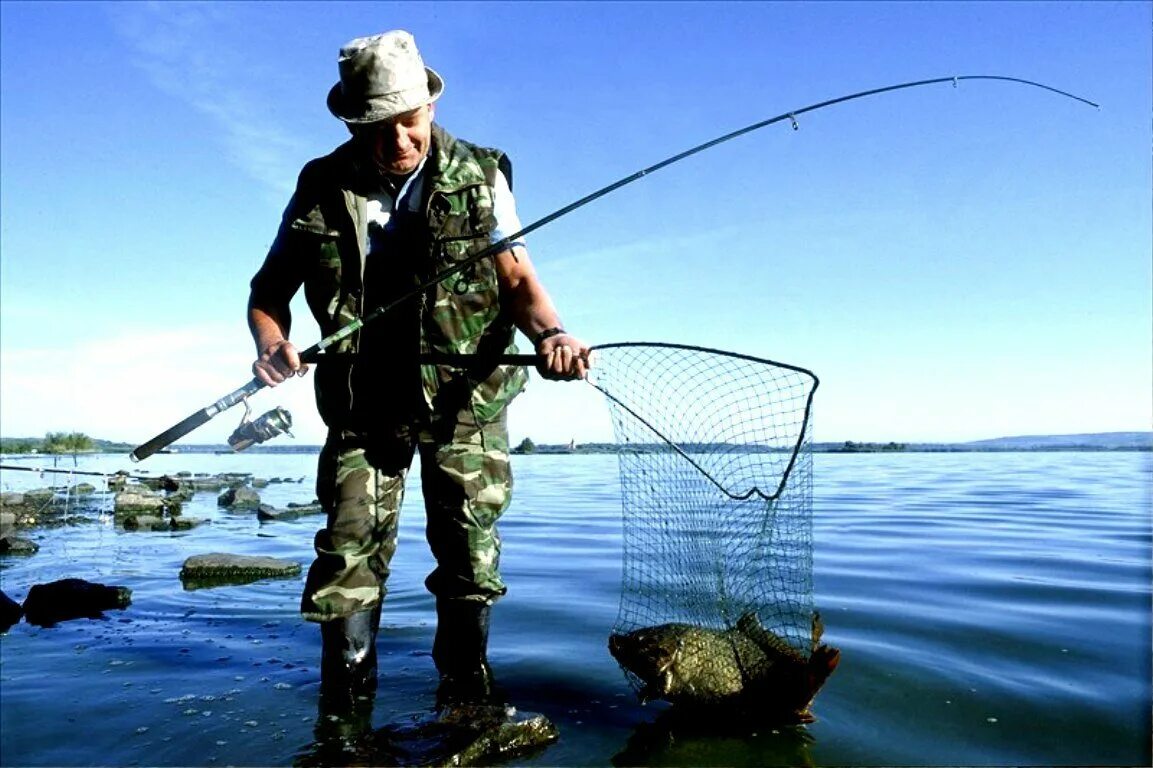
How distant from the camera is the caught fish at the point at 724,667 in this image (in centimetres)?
377

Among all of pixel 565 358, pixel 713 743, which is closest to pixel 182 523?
pixel 565 358

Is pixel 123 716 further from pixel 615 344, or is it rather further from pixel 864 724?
pixel 864 724

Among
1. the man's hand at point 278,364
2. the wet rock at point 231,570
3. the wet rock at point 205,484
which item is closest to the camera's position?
the man's hand at point 278,364

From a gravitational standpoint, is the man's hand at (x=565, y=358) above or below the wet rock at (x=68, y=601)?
above

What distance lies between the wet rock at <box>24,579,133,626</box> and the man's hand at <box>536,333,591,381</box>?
415 centimetres

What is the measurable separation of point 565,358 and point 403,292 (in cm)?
87

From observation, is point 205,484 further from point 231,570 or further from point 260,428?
point 260,428

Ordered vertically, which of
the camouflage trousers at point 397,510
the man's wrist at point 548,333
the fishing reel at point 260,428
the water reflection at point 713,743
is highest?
the man's wrist at point 548,333

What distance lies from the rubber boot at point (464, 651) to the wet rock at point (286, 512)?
1016cm

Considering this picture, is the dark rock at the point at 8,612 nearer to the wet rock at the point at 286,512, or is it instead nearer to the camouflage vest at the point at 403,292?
the camouflage vest at the point at 403,292

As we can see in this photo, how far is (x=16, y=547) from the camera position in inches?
367

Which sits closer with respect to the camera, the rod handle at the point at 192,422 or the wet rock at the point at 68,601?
the rod handle at the point at 192,422

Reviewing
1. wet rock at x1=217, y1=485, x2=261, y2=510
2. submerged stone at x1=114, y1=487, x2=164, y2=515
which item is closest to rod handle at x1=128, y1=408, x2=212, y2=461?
submerged stone at x1=114, y1=487, x2=164, y2=515

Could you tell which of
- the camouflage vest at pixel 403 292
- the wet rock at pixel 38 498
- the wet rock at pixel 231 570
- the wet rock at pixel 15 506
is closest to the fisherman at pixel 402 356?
the camouflage vest at pixel 403 292
